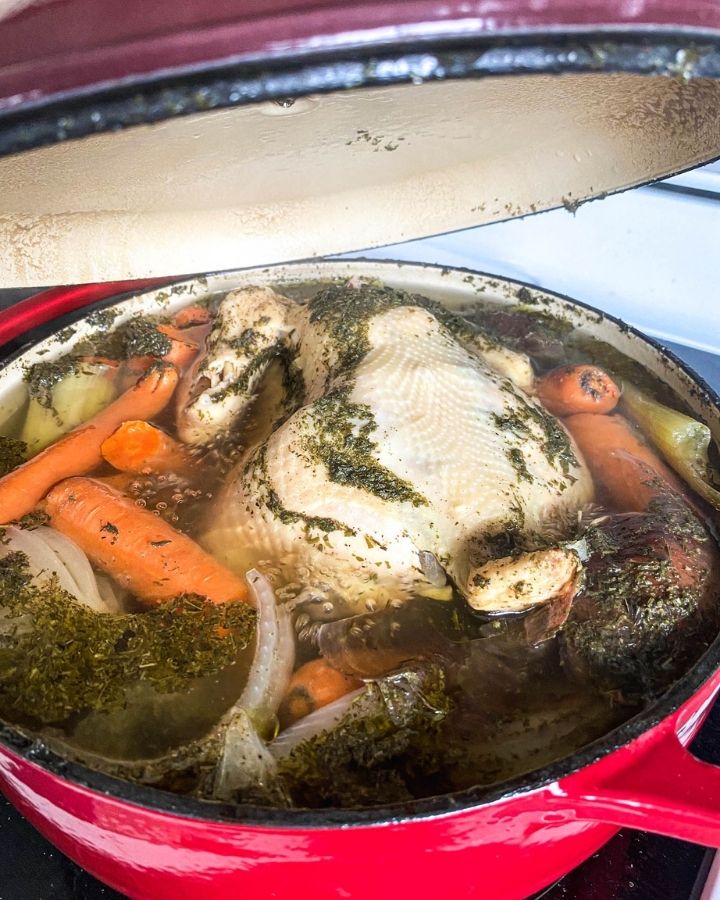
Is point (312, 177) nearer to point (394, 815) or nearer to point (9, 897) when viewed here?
point (394, 815)

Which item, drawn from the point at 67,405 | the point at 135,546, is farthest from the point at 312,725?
the point at 67,405

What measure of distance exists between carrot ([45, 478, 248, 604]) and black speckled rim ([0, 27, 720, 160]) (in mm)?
1056

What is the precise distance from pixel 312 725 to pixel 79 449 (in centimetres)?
98

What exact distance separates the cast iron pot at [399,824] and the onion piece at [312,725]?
0.62 feet

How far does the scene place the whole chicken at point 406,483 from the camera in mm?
1379

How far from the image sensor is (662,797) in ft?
2.82

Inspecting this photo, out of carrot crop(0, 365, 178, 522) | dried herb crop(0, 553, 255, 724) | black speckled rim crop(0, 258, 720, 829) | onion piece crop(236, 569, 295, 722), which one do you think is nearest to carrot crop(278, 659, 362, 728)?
onion piece crop(236, 569, 295, 722)

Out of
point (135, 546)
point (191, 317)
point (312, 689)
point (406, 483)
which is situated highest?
point (191, 317)

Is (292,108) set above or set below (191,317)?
above

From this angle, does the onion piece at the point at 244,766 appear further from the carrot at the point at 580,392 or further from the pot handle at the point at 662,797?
the carrot at the point at 580,392

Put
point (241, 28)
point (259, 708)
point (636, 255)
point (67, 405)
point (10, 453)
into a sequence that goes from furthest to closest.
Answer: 1. point (636, 255)
2. point (67, 405)
3. point (10, 453)
4. point (259, 708)
5. point (241, 28)

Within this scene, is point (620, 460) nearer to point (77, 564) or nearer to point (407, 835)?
point (407, 835)

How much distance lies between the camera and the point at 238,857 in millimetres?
890

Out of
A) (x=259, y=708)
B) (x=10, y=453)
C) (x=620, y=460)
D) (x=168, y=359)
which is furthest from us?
(x=168, y=359)
